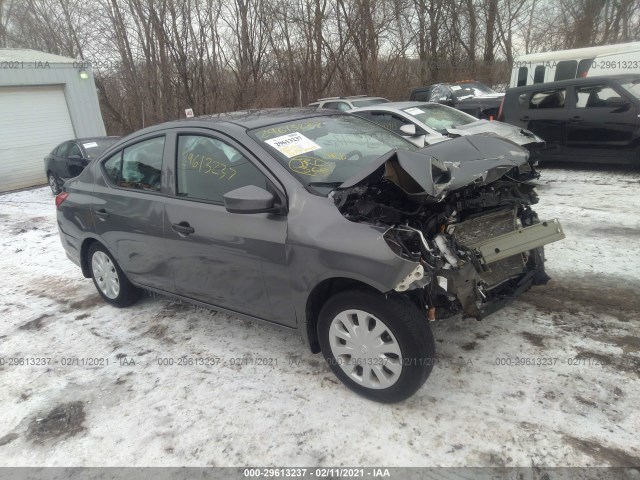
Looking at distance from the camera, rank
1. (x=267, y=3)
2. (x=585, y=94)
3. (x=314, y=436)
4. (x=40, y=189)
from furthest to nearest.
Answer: (x=267, y=3), (x=40, y=189), (x=585, y=94), (x=314, y=436)

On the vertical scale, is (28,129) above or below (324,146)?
below

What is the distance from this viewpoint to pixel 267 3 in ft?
64.9

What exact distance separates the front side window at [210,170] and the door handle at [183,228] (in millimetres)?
211

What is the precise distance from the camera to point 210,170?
3.43 metres

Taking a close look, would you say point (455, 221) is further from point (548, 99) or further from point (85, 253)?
point (548, 99)

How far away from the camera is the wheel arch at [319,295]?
279cm

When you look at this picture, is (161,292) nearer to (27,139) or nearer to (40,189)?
(40,189)

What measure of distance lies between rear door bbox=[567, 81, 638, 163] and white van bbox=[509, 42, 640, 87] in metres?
4.80

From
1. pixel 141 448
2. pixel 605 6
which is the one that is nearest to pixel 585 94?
pixel 141 448

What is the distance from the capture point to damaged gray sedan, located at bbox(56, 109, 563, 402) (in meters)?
2.66

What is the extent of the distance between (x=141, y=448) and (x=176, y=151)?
6.84 ft

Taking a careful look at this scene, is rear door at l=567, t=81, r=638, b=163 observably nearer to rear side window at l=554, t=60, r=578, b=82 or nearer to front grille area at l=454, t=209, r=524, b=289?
front grille area at l=454, t=209, r=524, b=289

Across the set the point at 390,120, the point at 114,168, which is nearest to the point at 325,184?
the point at 114,168

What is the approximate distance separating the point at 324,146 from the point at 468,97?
424 inches
